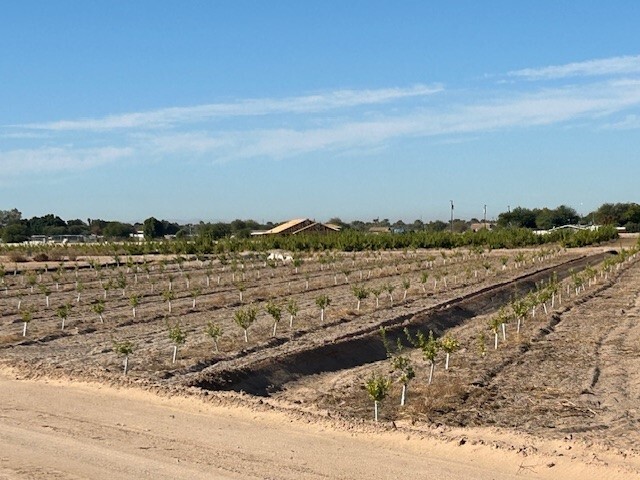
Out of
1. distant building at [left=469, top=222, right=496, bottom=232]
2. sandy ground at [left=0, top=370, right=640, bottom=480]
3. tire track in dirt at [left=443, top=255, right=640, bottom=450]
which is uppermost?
distant building at [left=469, top=222, right=496, bottom=232]

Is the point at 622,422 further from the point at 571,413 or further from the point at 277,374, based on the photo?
the point at 277,374

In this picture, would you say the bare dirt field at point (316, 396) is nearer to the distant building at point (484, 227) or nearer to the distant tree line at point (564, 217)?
the distant building at point (484, 227)

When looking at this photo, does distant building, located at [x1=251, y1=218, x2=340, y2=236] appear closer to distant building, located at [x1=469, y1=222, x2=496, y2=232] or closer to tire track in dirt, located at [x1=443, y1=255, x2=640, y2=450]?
distant building, located at [x1=469, y1=222, x2=496, y2=232]

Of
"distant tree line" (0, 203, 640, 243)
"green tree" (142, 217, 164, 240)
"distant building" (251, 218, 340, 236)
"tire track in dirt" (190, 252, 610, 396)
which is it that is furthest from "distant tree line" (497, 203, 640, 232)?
"tire track in dirt" (190, 252, 610, 396)

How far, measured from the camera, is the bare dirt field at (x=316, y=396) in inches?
334

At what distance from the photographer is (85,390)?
12.3m

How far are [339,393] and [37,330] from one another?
32.8 ft

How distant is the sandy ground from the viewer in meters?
8.12

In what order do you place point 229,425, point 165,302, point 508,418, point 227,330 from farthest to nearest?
point 165,302
point 227,330
point 508,418
point 229,425

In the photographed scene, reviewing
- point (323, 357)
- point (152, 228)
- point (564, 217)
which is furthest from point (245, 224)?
point (323, 357)

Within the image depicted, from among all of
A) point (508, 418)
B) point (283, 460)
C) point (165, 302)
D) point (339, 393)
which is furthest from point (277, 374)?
point (165, 302)

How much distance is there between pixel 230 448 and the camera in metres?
9.07

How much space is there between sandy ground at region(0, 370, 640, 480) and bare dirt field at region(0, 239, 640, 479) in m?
0.03

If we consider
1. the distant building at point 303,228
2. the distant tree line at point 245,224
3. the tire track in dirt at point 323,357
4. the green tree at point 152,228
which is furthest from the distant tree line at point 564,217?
the tire track in dirt at point 323,357
